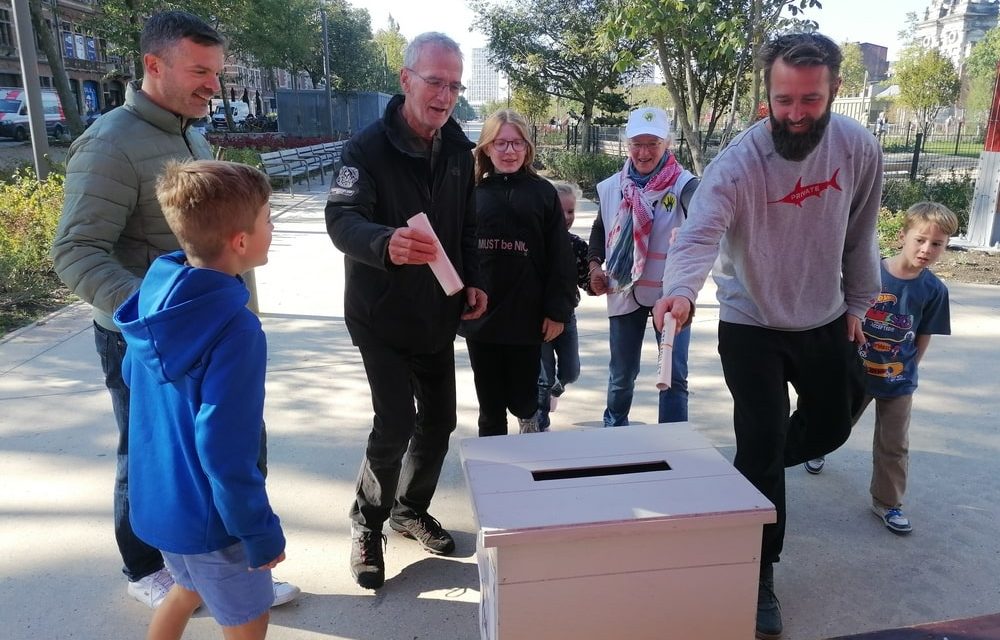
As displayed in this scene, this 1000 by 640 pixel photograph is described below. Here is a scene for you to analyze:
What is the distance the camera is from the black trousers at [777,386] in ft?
8.00

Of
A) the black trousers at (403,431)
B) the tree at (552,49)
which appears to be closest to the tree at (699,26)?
the black trousers at (403,431)

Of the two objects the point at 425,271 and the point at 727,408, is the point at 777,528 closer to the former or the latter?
the point at 425,271

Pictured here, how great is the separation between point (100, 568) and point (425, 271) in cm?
162

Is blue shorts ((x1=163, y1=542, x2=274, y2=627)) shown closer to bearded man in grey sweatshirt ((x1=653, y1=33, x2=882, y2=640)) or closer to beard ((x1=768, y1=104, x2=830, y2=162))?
bearded man in grey sweatshirt ((x1=653, y1=33, x2=882, y2=640))

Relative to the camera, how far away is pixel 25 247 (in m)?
6.81

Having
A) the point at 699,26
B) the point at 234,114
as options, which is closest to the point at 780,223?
the point at 699,26

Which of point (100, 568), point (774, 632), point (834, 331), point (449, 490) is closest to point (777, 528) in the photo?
point (774, 632)

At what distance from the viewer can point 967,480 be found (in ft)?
11.1

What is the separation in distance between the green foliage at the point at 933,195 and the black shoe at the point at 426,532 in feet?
31.7

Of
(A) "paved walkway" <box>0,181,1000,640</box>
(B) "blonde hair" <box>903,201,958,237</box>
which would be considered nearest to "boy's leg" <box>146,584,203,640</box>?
(A) "paved walkway" <box>0,181,1000,640</box>

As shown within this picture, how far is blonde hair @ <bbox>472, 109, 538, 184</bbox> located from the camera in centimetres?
306

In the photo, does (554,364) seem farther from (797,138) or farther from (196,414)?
(196,414)

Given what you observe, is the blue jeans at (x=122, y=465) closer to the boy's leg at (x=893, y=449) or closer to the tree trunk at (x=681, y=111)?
the boy's leg at (x=893, y=449)

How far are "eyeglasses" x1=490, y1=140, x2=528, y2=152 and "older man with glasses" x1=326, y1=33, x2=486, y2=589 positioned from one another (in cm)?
36
